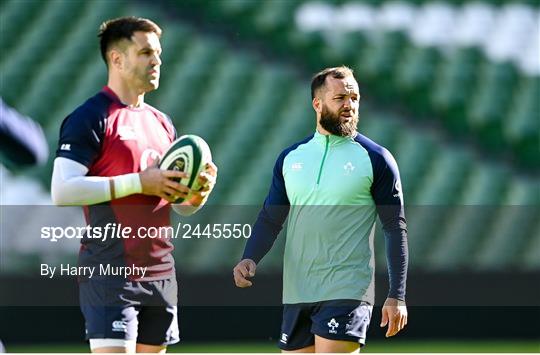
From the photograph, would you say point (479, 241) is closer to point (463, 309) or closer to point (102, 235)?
point (463, 309)

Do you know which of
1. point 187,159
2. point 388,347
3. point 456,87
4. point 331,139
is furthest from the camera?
point 456,87

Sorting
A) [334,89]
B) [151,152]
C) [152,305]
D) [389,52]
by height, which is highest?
[389,52]

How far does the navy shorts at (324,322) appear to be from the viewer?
12.0 feet

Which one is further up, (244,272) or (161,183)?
(161,183)

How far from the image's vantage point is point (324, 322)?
12.0 feet

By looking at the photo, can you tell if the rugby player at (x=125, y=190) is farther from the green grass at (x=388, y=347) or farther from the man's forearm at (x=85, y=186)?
the green grass at (x=388, y=347)

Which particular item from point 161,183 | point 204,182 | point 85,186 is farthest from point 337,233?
point 85,186

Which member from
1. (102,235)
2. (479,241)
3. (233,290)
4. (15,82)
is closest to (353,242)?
(102,235)

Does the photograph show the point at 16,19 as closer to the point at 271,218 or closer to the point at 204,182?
the point at 271,218

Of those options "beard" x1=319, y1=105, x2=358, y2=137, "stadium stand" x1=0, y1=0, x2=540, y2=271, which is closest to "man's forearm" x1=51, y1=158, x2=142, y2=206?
"beard" x1=319, y1=105, x2=358, y2=137

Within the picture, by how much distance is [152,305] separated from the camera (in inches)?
142

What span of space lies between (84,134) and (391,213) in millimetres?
1028

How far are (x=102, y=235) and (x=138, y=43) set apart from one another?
63cm

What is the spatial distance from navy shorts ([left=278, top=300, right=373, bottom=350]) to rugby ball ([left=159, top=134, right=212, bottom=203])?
549 mm
